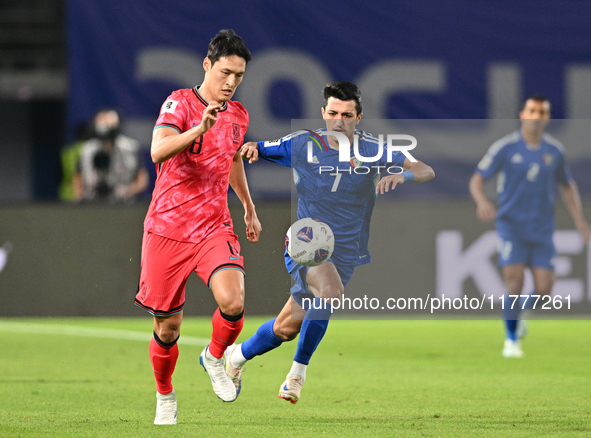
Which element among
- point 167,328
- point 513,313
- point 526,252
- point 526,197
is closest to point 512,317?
point 513,313

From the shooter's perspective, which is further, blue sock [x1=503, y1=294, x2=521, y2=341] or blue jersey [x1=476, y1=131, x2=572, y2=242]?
blue jersey [x1=476, y1=131, x2=572, y2=242]

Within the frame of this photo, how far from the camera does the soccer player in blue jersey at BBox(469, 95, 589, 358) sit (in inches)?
344

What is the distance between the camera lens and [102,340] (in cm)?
973

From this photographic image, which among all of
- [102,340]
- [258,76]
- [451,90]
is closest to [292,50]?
[258,76]

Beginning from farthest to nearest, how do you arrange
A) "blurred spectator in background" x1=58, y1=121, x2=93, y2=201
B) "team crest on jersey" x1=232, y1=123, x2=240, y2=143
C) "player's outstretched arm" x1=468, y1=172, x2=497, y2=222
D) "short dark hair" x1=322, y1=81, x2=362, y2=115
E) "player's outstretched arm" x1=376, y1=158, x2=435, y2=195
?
"blurred spectator in background" x1=58, y1=121, x2=93, y2=201 < "player's outstretched arm" x1=468, y1=172, x2=497, y2=222 < "short dark hair" x1=322, y1=81, x2=362, y2=115 < "team crest on jersey" x1=232, y1=123, x2=240, y2=143 < "player's outstretched arm" x1=376, y1=158, x2=435, y2=195

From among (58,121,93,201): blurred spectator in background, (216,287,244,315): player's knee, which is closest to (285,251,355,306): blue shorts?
(216,287,244,315): player's knee

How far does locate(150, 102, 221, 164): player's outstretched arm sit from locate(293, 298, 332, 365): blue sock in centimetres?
118

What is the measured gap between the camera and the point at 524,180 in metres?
8.84

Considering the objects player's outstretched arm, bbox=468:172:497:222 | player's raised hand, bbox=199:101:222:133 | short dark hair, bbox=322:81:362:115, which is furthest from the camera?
player's outstretched arm, bbox=468:172:497:222

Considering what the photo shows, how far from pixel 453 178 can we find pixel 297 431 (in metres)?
7.75

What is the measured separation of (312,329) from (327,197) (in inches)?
27.9

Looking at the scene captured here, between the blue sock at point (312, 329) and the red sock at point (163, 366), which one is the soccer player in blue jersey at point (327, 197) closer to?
the blue sock at point (312, 329)

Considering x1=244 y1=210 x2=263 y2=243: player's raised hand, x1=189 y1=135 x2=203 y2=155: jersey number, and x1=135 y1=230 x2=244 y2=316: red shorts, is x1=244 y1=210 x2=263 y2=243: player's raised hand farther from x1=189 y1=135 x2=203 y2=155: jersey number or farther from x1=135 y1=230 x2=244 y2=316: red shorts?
x1=189 y1=135 x2=203 y2=155: jersey number

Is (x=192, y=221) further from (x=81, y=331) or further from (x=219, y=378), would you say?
(x=81, y=331)
